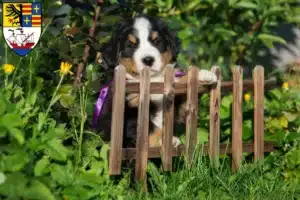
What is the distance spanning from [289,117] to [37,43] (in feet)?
8.58

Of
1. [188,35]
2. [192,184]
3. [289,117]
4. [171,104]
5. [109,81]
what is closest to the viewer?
[192,184]

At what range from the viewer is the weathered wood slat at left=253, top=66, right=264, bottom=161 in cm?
573

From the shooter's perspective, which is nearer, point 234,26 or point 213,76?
point 213,76

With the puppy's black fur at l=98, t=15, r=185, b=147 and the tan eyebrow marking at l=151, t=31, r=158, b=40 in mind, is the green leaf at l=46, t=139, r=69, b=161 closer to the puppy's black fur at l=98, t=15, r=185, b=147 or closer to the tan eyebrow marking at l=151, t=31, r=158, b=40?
the puppy's black fur at l=98, t=15, r=185, b=147

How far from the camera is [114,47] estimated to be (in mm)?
5559

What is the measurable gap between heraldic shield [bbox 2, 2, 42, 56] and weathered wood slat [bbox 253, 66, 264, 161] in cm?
175

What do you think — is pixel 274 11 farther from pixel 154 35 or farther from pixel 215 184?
pixel 215 184

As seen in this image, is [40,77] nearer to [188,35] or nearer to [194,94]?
[194,94]

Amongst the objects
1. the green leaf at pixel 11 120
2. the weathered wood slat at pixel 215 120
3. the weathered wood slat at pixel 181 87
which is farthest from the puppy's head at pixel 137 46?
the green leaf at pixel 11 120

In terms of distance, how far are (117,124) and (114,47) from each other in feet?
3.12

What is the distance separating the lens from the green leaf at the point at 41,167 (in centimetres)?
411

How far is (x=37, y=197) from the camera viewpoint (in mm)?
3834

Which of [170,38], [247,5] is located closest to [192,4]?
[247,5]

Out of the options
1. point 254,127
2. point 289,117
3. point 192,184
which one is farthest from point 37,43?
point 289,117
